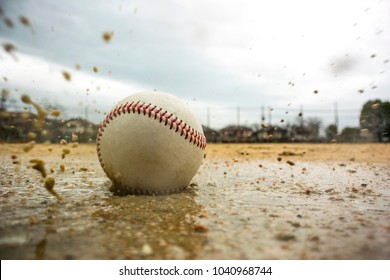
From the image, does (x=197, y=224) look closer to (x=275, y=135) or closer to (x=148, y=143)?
(x=148, y=143)

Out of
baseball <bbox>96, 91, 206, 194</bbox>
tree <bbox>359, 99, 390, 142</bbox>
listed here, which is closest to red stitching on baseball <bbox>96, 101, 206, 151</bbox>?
baseball <bbox>96, 91, 206, 194</bbox>

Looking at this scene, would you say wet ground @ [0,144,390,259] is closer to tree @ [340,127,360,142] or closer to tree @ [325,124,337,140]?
tree @ [340,127,360,142]

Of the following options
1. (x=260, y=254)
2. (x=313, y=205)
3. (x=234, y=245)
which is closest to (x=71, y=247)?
(x=234, y=245)

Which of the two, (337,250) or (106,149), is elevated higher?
(106,149)

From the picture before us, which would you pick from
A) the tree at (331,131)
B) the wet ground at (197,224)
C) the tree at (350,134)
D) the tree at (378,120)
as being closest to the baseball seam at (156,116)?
the wet ground at (197,224)

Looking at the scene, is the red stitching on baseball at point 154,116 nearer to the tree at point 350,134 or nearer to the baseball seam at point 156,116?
the baseball seam at point 156,116

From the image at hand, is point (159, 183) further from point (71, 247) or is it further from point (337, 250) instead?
point (337, 250)

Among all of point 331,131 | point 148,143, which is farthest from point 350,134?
point 148,143
